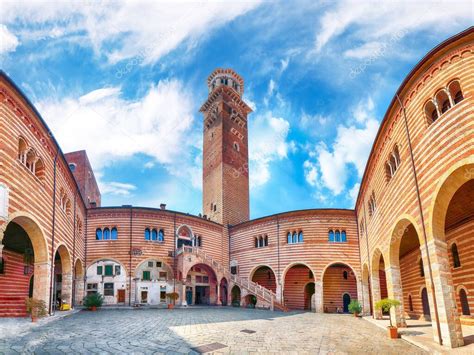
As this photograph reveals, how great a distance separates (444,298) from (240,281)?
73.5ft

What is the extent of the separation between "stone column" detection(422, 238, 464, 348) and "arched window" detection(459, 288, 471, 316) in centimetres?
480

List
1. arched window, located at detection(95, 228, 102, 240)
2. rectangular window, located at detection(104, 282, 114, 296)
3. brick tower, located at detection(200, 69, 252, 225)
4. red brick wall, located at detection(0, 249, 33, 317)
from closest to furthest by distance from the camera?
red brick wall, located at detection(0, 249, 33, 317) → rectangular window, located at detection(104, 282, 114, 296) → arched window, located at detection(95, 228, 102, 240) → brick tower, located at detection(200, 69, 252, 225)

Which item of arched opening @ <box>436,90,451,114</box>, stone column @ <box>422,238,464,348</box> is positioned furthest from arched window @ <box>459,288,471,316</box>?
arched opening @ <box>436,90,451,114</box>

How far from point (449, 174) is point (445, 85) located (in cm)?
275

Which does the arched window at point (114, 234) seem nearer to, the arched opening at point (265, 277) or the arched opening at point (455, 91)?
the arched opening at point (265, 277)

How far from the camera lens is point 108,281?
2773 cm

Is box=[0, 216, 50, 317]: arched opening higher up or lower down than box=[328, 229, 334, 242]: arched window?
lower down

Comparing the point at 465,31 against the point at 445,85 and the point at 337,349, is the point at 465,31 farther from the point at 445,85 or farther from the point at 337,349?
the point at 337,349

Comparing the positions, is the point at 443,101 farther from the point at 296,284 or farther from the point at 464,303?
the point at 296,284

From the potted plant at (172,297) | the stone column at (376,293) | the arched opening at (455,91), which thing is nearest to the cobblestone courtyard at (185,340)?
the stone column at (376,293)

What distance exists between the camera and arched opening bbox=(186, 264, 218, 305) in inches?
1221

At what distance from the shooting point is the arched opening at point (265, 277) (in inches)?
1267

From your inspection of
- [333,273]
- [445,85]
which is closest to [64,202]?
[445,85]

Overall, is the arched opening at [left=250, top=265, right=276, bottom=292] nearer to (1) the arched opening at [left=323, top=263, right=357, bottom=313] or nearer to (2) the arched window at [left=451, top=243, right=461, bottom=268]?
(1) the arched opening at [left=323, top=263, right=357, bottom=313]
